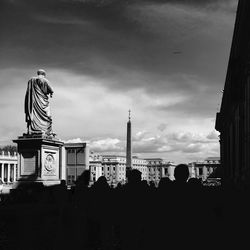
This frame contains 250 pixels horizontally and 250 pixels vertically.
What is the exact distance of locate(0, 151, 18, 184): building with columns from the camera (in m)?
121

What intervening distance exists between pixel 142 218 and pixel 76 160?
2516 centimetres

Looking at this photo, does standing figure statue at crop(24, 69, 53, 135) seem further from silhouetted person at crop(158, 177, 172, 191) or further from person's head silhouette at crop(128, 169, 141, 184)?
silhouetted person at crop(158, 177, 172, 191)

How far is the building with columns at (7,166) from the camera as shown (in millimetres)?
120525

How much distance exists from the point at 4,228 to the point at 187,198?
5.49 m

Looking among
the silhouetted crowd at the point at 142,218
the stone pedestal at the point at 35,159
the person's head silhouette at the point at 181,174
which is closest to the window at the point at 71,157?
the stone pedestal at the point at 35,159

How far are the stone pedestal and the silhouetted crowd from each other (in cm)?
1385

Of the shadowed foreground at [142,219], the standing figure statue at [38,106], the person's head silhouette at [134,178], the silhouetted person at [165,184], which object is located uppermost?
the standing figure statue at [38,106]

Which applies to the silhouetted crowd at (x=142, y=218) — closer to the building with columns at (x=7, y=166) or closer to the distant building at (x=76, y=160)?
the distant building at (x=76, y=160)

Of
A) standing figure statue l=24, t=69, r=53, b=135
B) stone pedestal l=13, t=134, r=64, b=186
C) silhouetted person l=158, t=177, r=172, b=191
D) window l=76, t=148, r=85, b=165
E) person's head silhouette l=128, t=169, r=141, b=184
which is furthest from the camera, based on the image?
window l=76, t=148, r=85, b=165

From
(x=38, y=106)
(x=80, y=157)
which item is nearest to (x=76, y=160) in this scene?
(x=80, y=157)

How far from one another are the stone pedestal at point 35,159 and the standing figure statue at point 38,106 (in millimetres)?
664

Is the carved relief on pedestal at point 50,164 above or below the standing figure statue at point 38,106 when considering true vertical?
below

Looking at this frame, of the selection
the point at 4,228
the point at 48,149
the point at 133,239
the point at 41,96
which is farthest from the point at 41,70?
the point at 133,239

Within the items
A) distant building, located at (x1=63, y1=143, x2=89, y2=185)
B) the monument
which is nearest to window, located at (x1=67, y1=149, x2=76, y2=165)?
distant building, located at (x1=63, y1=143, x2=89, y2=185)
